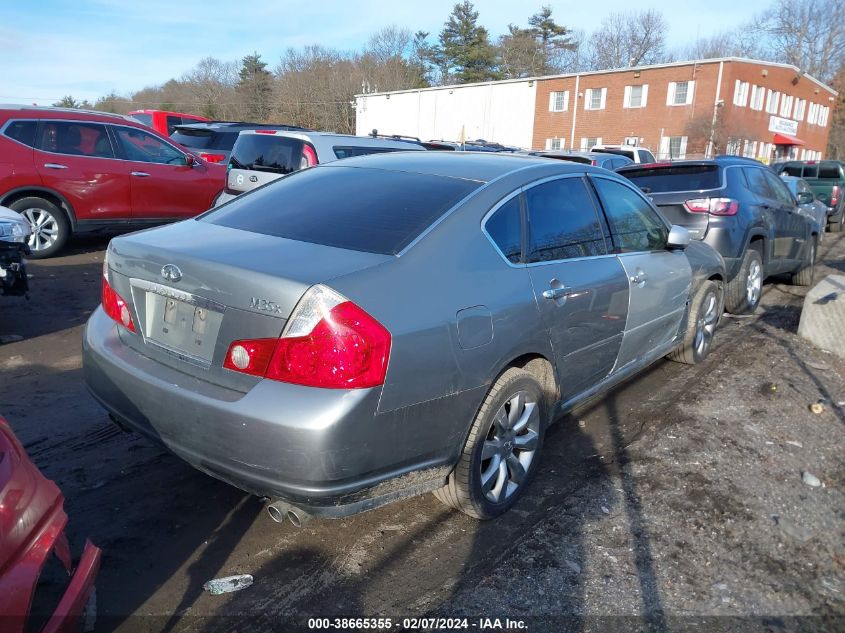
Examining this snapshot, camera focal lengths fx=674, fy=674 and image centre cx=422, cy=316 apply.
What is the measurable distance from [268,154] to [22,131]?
3.00 meters

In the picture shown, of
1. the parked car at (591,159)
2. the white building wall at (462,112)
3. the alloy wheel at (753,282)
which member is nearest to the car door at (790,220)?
the alloy wheel at (753,282)

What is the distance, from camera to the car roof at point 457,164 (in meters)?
3.66

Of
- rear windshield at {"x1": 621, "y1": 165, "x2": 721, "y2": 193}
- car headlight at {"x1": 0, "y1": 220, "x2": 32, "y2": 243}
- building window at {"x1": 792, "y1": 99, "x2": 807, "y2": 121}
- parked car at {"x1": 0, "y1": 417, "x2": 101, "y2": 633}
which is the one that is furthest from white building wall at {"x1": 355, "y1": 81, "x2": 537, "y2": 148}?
parked car at {"x1": 0, "y1": 417, "x2": 101, "y2": 633}

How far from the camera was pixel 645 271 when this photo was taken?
448cm

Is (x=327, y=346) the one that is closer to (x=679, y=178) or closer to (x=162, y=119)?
(x=679, y=178)

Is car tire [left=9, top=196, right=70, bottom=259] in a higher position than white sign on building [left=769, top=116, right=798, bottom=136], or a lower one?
lower

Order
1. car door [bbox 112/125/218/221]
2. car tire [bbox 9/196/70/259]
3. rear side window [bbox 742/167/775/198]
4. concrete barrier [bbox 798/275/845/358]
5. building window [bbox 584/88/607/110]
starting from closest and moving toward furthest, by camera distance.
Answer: concrete barrier [bbox 798/275/845/358] → rear side window [bbox 742/167/775/198] → car tire [bbox 9/196/70/259] → car door [bbox 112/125/218/221] → building window [bbox 584/88/607/110]

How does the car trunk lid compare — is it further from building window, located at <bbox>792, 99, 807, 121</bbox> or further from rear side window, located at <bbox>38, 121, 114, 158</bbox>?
building window, located at <bbox>792, 99, 807, 121</bbox>

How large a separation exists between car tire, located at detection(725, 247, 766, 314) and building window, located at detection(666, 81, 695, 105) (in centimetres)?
3304

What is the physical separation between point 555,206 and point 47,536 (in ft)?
9.57

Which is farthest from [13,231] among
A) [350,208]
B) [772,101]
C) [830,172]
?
[772,101]

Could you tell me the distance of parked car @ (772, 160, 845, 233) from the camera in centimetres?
1728

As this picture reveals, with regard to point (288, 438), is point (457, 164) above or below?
above

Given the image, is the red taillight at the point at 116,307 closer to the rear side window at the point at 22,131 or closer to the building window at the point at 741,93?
the rear side window at the point at 22,131
